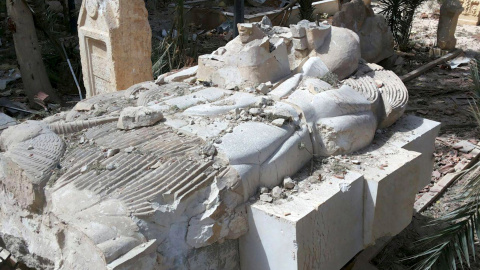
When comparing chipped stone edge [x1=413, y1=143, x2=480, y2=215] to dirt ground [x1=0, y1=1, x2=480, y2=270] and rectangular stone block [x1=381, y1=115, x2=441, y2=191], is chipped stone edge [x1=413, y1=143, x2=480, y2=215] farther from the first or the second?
rectangular stone block [x1=381, y1=115, x2=441, y2=191]

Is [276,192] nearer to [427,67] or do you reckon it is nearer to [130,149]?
[130,149]

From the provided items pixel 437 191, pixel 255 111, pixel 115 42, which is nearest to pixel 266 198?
pixel 255 111

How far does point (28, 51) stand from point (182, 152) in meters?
6.00

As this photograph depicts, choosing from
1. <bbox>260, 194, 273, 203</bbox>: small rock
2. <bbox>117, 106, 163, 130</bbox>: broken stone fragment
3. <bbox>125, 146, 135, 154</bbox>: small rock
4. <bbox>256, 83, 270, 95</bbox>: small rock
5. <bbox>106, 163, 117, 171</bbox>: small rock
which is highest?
<bbox>256, 83, 270, 95</bbox>: small rock

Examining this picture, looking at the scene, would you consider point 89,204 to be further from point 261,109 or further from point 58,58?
point 58,58

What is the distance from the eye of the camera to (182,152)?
3.91 meters

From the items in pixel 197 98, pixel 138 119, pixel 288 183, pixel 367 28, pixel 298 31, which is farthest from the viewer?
pixel 367 28

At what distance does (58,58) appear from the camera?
33.6 feet

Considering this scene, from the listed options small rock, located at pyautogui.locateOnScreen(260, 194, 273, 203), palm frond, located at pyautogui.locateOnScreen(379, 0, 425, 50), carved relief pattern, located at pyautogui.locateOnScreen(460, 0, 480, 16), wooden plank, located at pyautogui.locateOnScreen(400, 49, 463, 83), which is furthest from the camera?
carved relief pattern, located at pyautogui.locateOnScreen(460, 0, 480, 16)

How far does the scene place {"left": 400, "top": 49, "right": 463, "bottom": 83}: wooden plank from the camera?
952cm

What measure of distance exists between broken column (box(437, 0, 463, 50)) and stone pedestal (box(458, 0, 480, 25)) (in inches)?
98.5

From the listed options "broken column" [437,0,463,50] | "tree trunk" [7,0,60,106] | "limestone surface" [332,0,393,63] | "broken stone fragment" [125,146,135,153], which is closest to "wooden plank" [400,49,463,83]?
"broken column" [437,0,463,50]

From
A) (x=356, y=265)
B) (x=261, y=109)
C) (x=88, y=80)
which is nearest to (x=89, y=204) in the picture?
(x=261, y=109)

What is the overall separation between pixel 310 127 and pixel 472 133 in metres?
Result: 4.14
